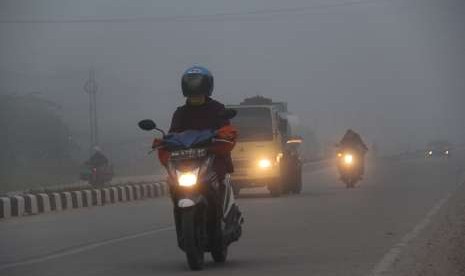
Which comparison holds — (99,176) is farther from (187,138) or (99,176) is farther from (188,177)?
(188,177)

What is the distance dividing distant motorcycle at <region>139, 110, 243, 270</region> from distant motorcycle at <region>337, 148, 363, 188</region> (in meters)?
25.7

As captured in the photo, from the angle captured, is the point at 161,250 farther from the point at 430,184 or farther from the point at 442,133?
the point at 442,133

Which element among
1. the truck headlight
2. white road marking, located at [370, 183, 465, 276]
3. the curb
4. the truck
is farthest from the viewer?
the truck headlight

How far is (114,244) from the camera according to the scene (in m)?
14.9

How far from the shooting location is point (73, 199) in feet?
95.5

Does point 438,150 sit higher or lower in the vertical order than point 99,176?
higher

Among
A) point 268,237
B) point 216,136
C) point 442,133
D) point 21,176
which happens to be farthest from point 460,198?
point 442,133

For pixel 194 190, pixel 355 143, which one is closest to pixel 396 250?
pixel 194 190

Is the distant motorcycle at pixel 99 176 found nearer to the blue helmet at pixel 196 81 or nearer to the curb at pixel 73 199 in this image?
the curb at pixel 73 199

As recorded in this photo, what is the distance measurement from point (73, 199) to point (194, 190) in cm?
1878

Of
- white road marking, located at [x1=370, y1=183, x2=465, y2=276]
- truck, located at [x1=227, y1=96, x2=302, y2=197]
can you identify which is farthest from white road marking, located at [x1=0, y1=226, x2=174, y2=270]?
truck, located at [x1=227, y1=96, x2=302, y2=197]

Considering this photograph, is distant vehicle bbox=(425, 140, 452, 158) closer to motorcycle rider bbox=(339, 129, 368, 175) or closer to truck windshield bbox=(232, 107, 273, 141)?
motorcycle rider bbox=(339, 129, 368, 175)

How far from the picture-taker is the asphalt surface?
11.4 m

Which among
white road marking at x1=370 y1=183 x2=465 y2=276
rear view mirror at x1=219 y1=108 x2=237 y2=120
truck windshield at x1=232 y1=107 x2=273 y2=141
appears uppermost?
truck windshield at x1=232 y1=107 x2=273 y2=141
